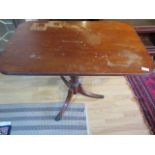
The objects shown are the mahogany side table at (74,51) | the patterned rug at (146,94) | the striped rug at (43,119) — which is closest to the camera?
the mahogany side table at (74,51)

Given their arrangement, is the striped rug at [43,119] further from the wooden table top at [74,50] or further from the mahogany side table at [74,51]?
the wooden table top at [74,50]

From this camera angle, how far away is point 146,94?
1766 mm

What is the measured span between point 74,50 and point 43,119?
660mm

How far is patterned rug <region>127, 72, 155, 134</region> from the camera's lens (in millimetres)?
1573

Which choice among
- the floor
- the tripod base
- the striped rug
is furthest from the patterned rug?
the striped rug

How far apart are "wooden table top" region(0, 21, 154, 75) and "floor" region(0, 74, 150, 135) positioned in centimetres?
59

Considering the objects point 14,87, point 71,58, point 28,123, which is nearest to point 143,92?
point 71,58

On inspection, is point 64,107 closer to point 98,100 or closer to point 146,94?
point 98,100

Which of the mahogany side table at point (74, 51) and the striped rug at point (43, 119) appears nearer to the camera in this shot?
the mahogany side table at point (74, 51)

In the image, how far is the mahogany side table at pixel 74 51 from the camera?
1062mm

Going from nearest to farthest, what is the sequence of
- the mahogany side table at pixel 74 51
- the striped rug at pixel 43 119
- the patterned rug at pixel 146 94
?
the mahogany side table at pixel 74 51, the striped rug at pixel 43 119, the patterned rug at pixel 146 94

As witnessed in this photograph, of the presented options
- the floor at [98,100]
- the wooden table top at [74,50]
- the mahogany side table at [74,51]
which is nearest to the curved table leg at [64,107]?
the mahogany side table at [74,51]
